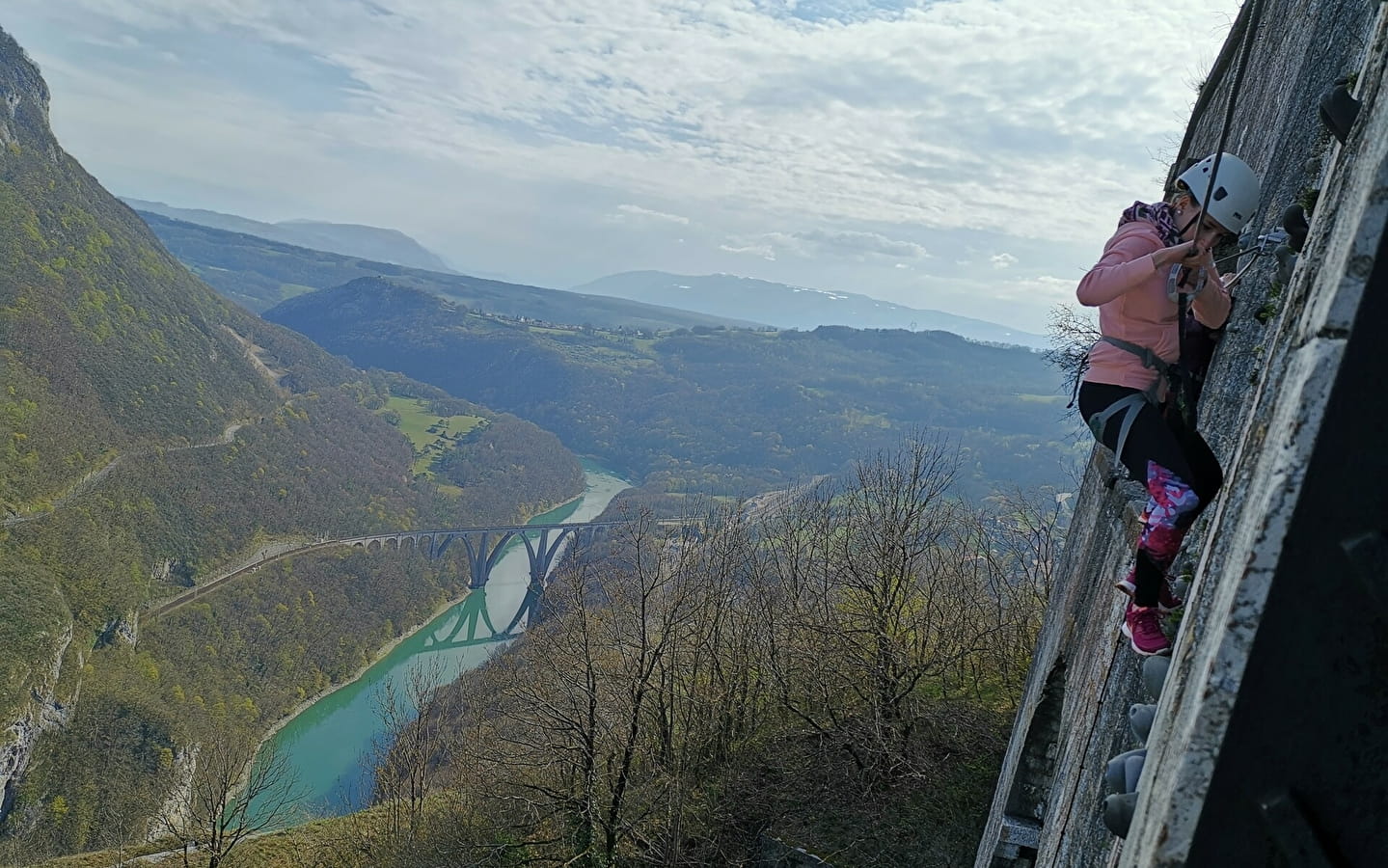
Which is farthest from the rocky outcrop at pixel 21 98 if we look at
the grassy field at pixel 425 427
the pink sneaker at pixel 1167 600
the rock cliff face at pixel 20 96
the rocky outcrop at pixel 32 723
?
the pink sneaker at pixel 1167 600

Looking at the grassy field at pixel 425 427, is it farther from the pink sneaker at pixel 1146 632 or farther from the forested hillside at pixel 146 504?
the pink sneaker at pixel 1146 632

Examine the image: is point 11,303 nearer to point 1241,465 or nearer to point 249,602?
point 249,602

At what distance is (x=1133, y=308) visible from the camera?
3.21 meters

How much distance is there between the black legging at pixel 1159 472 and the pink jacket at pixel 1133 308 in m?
0.21

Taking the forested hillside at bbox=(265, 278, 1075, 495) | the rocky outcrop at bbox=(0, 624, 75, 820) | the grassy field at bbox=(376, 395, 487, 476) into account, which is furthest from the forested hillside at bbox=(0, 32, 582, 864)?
the forested hillside at bbox=(265, 278, 1075, 495)

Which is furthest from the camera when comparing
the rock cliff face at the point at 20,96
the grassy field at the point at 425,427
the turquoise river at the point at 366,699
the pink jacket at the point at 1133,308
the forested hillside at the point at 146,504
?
the grassy field at the point at 425,427

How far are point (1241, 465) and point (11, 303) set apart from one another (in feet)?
380

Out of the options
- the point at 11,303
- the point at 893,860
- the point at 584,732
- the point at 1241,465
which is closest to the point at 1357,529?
the point at 1241,465

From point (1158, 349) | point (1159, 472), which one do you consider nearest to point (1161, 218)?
point (1158, 349)

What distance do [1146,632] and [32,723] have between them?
62.1 meters

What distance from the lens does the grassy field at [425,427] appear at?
129375 mm

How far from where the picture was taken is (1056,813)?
4355 millimetres

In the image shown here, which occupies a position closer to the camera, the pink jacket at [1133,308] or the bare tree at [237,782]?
the pink jacket at [1133,308]

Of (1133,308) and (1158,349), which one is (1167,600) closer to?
(1158,349)
